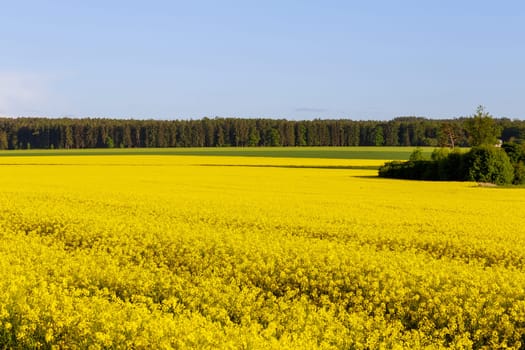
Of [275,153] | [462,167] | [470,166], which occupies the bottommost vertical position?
[275,153]

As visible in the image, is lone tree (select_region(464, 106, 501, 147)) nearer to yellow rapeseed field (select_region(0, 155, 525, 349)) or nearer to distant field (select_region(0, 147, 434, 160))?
distant field (select_region(0, 147, 434, 160))

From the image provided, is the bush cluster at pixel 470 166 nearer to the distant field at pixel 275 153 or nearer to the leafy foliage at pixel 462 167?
the leafy foliage at pixel 462 167

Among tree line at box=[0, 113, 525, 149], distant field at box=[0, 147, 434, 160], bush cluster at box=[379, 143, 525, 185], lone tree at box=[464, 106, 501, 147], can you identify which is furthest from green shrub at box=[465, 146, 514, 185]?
tree line at box=[0, 113, 525, 149]

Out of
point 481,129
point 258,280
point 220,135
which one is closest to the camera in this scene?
point 258,280

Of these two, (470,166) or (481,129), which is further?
(481,129)

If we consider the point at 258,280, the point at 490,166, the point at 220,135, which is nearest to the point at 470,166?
the point at 490,166

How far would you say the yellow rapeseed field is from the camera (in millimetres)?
7777

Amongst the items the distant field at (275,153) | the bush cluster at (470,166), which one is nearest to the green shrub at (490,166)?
the bush cluster at (470,166)

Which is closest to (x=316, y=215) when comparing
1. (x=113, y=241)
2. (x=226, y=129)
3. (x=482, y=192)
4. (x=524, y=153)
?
(x=113, y=241)

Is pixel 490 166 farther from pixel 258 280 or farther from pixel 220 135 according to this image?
pixel 220 135

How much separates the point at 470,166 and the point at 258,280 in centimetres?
4158

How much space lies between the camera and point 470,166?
4953 centimetres

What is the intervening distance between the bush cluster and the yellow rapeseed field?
95.5 ft

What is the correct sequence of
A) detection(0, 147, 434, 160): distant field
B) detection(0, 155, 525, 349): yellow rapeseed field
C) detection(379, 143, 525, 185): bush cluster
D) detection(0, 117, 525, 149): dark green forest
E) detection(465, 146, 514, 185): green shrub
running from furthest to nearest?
detection(0, 117, 525, 149): dark green forest → detection(0, 147, 434, 160): distant field → detection(379, 143, 525, 185): bush cluster → detection(465, 146, 514, 185): green shrub → detection(0, 155, 525, 349): yellow rapeseed field
